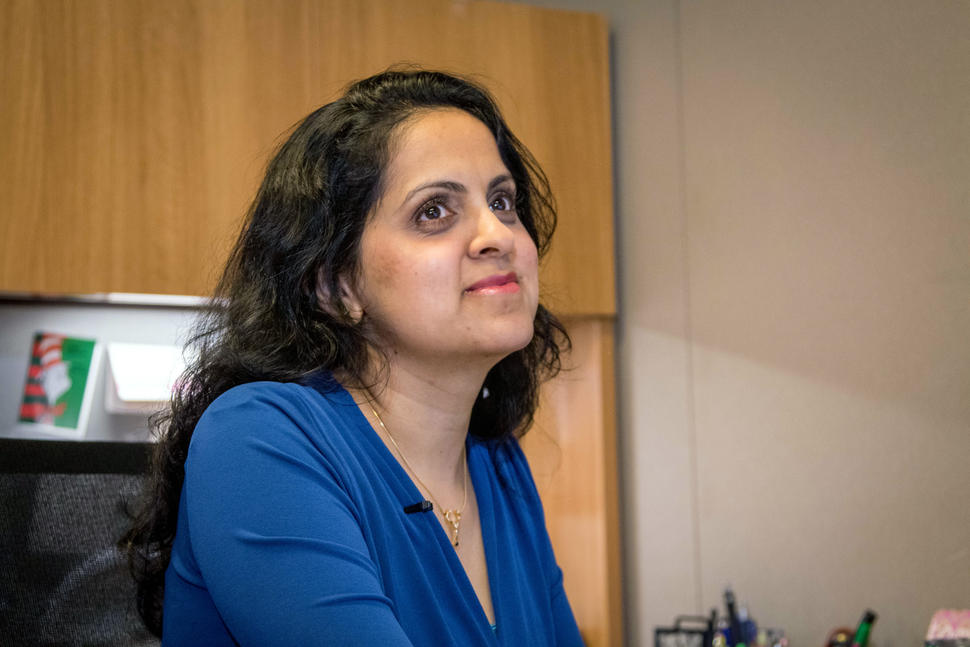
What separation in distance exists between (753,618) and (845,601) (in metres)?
0.23

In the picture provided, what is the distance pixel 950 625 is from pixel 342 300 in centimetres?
80

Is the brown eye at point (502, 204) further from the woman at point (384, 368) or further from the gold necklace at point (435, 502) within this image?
the gold necklace at point (435, 502)

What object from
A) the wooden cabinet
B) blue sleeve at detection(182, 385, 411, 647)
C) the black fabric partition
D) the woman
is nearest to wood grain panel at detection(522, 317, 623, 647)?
the wooden cabinet

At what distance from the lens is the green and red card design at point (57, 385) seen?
6.12ft

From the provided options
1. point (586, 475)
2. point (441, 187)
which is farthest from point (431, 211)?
point (586, 475)

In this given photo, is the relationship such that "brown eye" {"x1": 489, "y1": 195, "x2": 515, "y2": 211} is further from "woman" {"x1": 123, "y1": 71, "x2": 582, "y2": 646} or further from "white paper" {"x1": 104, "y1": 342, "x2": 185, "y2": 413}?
"white paper" {"x1": 104, "y1": 342, "x2": 185, "y2": 413}

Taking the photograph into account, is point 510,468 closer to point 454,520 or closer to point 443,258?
point 454,520

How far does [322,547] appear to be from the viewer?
0.78 m

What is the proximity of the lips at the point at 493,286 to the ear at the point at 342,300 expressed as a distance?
0.47 ft

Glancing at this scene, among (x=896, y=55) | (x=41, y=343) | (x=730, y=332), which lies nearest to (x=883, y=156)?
(x=896, y=55)

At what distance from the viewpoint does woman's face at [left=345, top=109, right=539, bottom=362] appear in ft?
3.29

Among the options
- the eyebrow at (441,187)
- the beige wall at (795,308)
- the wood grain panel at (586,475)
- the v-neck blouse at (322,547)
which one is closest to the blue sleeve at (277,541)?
the v-neck blouse at (322,547)

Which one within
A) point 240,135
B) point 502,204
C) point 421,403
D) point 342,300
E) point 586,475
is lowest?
point 586,475

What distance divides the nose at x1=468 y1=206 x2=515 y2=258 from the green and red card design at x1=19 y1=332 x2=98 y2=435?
1172mm
